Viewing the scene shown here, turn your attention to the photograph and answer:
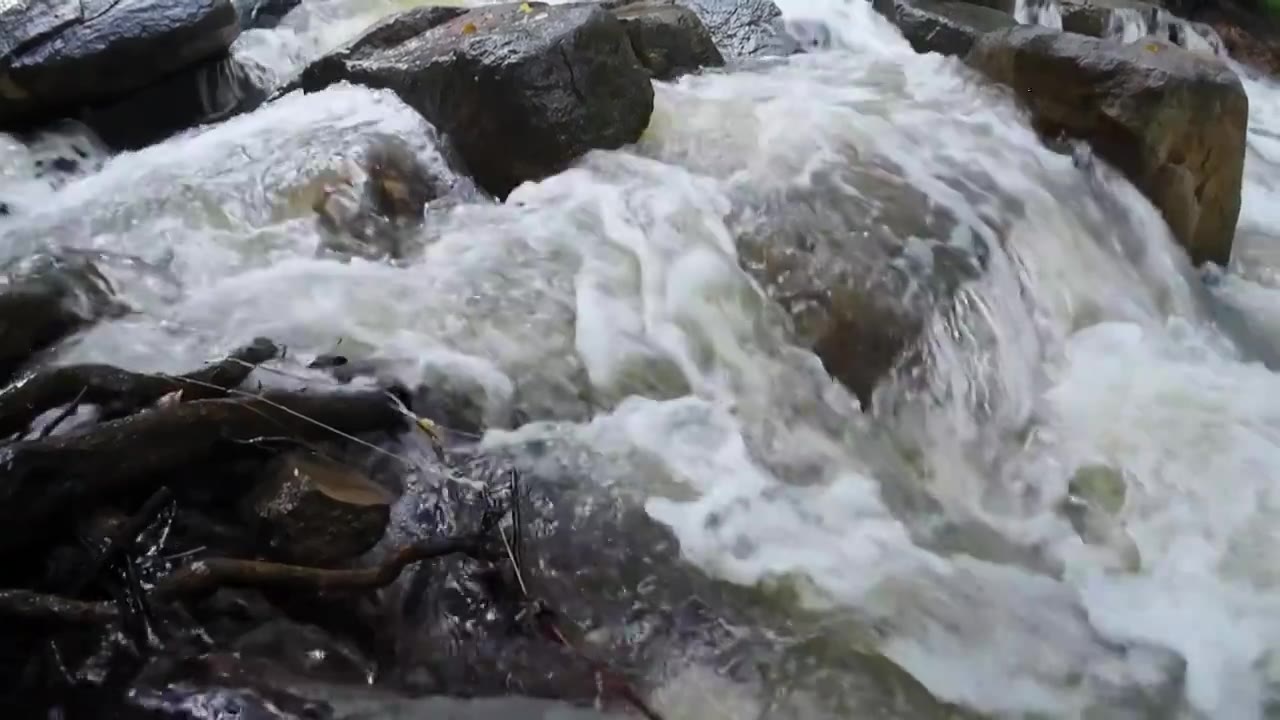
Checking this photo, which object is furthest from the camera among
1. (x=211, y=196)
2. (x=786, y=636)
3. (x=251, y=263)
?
(x=211, y=196)

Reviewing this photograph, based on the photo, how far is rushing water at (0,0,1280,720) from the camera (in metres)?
3.20

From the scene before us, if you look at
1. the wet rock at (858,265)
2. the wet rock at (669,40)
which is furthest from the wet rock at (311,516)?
the wet rock at (669,40)

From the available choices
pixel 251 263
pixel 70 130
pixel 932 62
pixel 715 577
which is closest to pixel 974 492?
pixel 715 577

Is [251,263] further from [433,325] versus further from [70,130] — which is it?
[70,130]

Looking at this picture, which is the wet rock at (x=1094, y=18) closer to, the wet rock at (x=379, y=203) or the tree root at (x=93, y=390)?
the wet rock at (x=379, y=203)

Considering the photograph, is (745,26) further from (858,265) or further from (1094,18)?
(858,265)

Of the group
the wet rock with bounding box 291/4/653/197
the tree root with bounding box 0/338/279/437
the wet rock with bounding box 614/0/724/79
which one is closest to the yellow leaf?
the tree root with bounding box 0/338/279/437

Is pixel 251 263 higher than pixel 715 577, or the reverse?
pixel 251 263

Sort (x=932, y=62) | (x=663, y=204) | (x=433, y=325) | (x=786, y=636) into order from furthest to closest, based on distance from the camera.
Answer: (x=932, y=62)
(x=663, y=204)
(x=433, y=325)
(x=786, y=636)

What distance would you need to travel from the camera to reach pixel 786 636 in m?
2.95

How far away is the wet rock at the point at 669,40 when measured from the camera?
6344mm

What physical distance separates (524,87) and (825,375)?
1927 millimetres

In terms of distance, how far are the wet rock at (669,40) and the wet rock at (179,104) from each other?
2217mm

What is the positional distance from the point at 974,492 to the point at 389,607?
229cm
